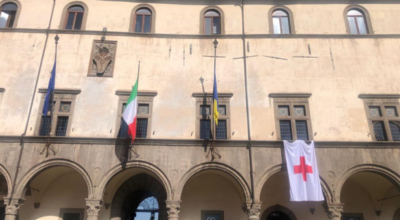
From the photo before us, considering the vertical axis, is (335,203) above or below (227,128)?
below

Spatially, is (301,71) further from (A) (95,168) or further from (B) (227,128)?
(A) (95,168)

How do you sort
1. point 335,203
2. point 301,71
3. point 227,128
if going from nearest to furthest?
point 335,203, point 227,128, point 301,71

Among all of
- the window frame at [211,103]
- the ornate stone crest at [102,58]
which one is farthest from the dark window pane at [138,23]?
the window frame at [211,103]

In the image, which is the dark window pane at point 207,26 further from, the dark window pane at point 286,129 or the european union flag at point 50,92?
the european union flag at point 50,92

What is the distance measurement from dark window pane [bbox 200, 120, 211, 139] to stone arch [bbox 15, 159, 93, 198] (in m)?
4.77

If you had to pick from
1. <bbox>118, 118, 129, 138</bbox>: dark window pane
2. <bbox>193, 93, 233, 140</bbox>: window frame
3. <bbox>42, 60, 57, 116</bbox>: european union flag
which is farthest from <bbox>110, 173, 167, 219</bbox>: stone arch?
<bbox>42, 60, 57, 116</bbox>: european union flag

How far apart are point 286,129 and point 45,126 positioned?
10.1 meters

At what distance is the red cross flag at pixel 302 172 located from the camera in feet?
37.7

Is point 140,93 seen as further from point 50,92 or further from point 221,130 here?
point 221,130

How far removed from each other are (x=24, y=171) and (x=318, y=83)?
12665 millimetres

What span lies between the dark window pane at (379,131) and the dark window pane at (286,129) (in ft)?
11.8

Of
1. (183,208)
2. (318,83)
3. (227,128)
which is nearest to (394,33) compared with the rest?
(318,83)

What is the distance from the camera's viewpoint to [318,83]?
45.7 feet

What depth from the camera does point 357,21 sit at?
15.4 meters
